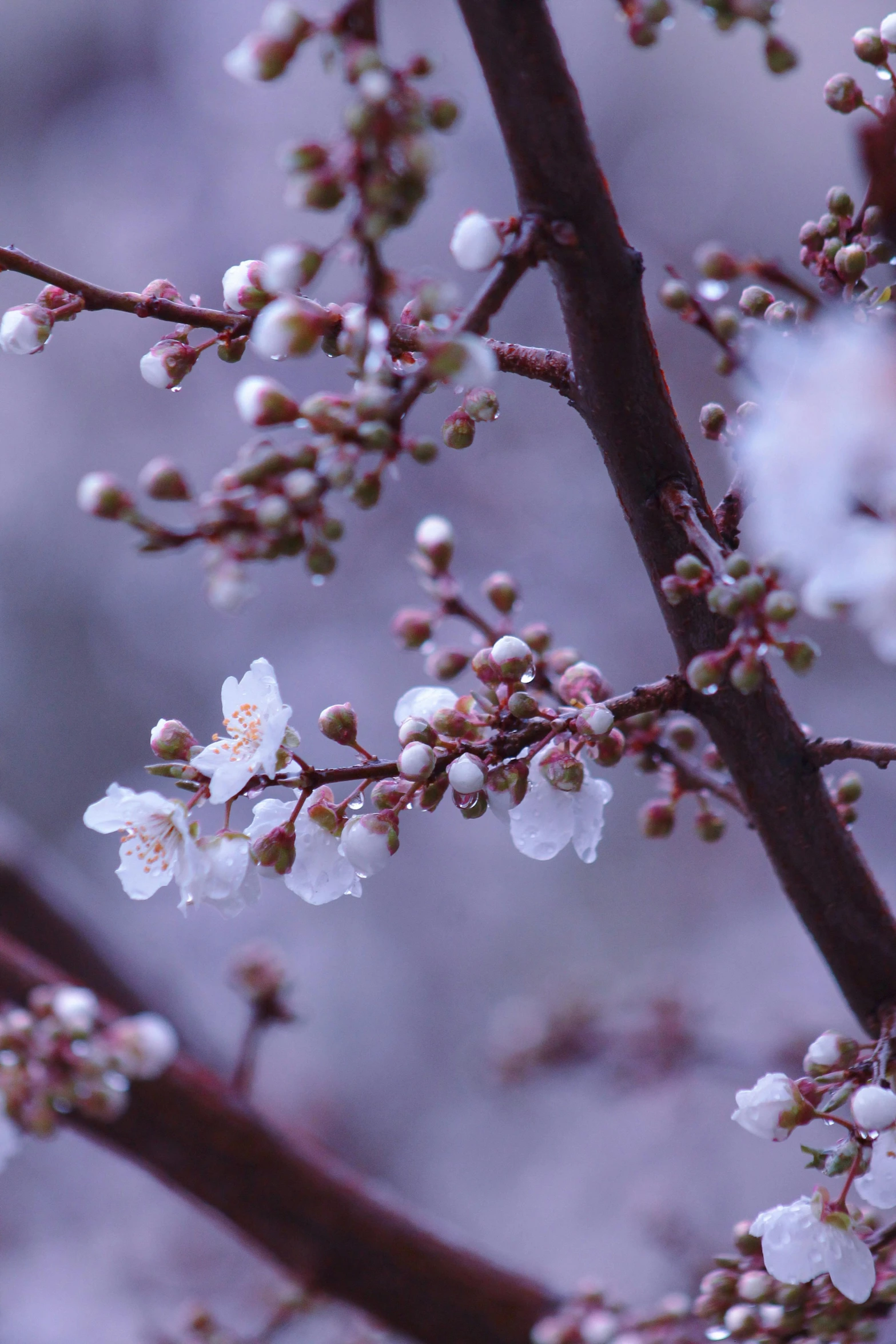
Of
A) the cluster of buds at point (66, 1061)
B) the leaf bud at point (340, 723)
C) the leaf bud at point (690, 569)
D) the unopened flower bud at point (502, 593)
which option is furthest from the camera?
the cluster of buds at point (66, 1061)

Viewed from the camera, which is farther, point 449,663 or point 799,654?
point 449,663

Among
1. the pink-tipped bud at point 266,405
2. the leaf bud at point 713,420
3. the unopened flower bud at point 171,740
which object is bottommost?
the unopened flower bud at point 171,740

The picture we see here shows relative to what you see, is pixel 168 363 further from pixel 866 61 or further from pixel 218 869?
pixel 866 61

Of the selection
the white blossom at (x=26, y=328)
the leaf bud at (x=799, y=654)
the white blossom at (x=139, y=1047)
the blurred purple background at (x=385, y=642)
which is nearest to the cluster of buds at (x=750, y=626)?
the leaf bud at (x=799, y=654)

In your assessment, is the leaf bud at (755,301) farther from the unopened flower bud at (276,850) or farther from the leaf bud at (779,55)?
the unopened flower bud at (276,850)

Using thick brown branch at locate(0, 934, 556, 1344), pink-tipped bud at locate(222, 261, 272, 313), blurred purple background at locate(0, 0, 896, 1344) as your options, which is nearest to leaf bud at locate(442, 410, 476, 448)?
pink-tipped bud at locate(222, 261, 272, 313)

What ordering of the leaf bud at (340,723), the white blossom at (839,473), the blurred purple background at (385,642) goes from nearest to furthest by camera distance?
1. the white blossom at (839,473)
2. the leaf bud at (340,723)
3. the blurred purple background at (385,642)

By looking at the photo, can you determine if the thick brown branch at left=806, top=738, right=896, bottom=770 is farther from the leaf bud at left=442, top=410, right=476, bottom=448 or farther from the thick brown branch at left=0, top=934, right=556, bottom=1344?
the thick brown branch at left=0, top=934, right=556, bottom=1344

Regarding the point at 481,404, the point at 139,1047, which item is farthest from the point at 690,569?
the point at 139,1047
